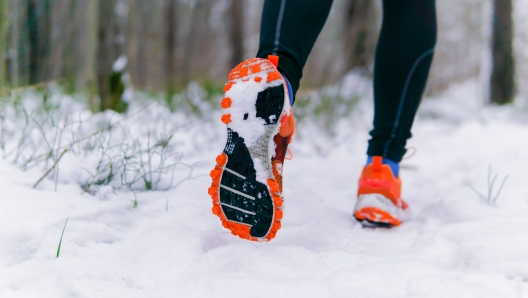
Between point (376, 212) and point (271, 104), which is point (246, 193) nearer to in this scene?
point (271, 104)

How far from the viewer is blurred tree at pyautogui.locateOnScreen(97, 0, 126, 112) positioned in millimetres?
2545

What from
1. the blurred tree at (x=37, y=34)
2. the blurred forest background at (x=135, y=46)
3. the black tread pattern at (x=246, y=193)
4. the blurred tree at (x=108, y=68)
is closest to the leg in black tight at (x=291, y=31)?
the black tread pattern at (x=246, y=193)

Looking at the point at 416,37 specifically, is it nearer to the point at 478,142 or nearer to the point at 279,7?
the point at 279,7

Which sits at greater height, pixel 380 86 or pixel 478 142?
pixel 380 86

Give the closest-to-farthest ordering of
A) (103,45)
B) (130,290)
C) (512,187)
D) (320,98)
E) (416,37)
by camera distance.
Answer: (130,290), (416,37), (512,187), (103,45), (320,98)

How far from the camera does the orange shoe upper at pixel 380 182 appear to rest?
102 centimetres

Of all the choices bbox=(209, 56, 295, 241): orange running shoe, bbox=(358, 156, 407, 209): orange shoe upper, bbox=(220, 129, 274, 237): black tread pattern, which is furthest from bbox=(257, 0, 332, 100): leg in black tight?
bbox=(358, 156, 407, 209): orange shoe upper

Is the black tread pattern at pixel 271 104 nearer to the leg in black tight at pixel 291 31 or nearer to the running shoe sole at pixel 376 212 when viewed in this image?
the leg in black tight at pixel 291 31

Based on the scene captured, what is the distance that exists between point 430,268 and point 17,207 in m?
0.84

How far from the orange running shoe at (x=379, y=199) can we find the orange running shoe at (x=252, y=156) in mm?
355

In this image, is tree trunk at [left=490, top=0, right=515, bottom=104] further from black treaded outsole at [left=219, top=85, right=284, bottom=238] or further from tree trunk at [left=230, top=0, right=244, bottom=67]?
black treaded outsole at [left=219, top=85, right=284, bottom=238]

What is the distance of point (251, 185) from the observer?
728mm

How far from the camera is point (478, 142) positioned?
232 centimetres

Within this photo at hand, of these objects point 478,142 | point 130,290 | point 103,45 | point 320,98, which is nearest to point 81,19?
point 103,45
